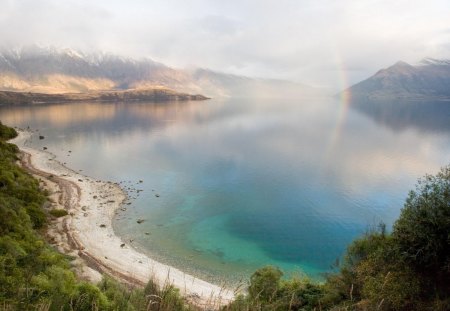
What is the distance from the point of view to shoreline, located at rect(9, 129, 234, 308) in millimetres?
34281

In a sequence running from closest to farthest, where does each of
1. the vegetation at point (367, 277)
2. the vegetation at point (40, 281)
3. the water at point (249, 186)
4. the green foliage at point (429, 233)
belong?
the vegetation at point (40, 281) < the vegetation at point (367, 277) < the green foliage at point (429, 233) < the water at point (249, 186)

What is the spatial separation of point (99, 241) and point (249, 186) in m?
37.2

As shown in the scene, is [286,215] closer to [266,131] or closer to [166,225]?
[166,225]

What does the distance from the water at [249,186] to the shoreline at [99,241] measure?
8.55 ft

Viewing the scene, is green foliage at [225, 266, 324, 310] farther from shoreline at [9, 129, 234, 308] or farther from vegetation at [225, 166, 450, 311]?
shoreline at [9, 129, 234, 308]

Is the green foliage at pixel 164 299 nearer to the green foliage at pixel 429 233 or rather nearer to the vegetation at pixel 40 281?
the vegetation at pixel 40 281

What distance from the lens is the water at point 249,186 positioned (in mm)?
46062

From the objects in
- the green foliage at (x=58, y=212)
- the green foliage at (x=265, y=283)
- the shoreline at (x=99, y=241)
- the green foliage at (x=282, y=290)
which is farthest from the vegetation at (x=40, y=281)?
the green foliage at (x=265, y=283)

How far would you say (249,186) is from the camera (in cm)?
7244

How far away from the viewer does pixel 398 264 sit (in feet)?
67.9

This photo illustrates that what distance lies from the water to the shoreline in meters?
2.61

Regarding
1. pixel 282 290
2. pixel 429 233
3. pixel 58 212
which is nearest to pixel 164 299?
pixel 429 233

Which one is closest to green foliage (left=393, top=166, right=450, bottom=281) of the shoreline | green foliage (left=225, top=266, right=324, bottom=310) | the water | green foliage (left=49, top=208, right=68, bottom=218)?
green foliage (left=225, top=266, right=324, bottom=310)

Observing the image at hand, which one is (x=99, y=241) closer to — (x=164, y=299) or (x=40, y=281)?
(x=40, y=281)
